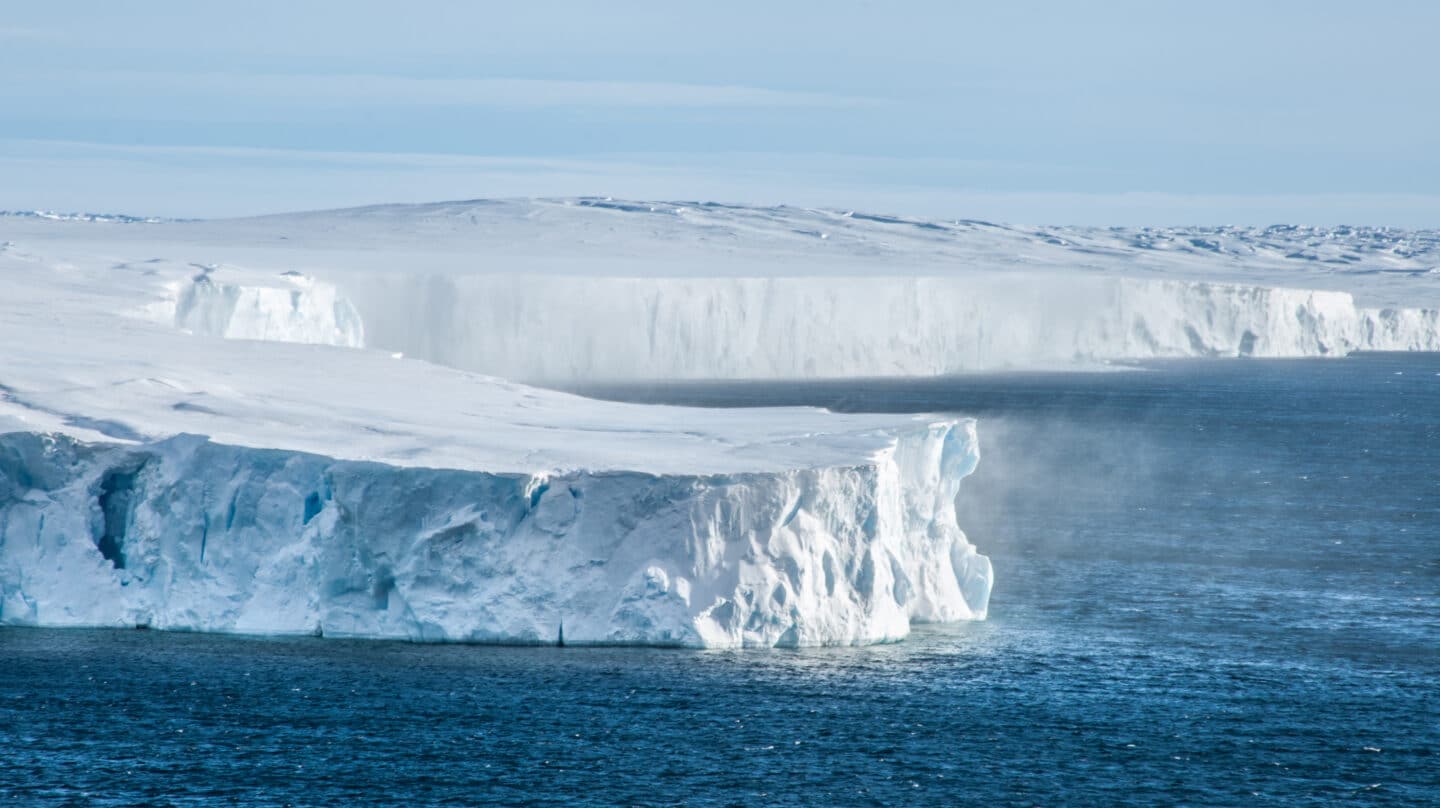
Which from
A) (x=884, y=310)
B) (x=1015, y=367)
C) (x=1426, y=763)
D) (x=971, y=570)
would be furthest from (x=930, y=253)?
(x=1426, y=763)

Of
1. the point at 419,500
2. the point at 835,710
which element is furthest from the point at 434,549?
the point at 835,710

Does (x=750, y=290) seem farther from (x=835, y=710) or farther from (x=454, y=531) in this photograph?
(x=835, y=710)

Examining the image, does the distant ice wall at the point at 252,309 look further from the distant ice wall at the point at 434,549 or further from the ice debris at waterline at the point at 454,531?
the distant ice wall at the point at 434,549

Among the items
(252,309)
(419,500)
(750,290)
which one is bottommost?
(419,500)

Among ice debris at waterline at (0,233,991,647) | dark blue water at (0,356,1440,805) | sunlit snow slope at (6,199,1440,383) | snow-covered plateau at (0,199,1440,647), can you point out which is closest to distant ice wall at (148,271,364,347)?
sunlit snow slope at (6,199,1440,383)

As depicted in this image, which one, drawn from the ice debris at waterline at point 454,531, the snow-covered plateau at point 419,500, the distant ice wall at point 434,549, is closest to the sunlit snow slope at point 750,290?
the snow-covered plateau at point 419,500

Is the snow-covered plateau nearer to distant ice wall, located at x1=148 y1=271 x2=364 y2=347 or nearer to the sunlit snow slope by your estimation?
distant ice wall, located at x1=148 y1=271 x2=364 y2=347
